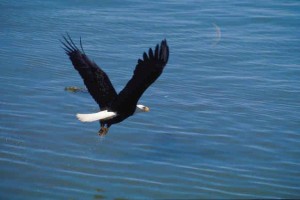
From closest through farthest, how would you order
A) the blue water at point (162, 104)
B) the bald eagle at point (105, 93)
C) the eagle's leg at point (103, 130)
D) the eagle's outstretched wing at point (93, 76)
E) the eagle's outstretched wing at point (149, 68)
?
the eagle's outstretched wing at point (149, 68)
the blue water at point (162, 104)
the bald eagle at point (105, 93)
the eagle's outstretched wing at point (93, 76)
the eagle's leg at point (103, 130)

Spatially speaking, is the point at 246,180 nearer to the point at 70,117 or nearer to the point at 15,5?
the point at 70,117

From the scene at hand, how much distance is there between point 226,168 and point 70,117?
2319mm

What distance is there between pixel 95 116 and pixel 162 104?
→ 2.13m

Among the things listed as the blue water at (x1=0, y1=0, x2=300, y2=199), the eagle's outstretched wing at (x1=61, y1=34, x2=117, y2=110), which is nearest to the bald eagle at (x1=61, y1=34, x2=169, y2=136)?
the eagle's outstretched wing at (x1=61, y1=34, x2=117, y2=110)

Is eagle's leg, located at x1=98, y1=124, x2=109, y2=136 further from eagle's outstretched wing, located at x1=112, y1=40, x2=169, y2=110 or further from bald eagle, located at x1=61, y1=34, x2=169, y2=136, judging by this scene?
eagle's outstretched wing, located at x1=112, y1=40, x2=169, y2=110

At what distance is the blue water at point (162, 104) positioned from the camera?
20.6 ft

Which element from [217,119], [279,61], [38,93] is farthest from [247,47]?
[38,93]

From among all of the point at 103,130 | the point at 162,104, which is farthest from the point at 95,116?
the point at 162,104

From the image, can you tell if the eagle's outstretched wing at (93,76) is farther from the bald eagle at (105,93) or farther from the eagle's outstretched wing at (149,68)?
the eagle's outstretched wing at (149,68)

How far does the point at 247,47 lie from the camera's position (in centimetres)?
1069

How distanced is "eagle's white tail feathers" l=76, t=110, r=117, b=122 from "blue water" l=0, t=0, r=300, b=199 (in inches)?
18.2

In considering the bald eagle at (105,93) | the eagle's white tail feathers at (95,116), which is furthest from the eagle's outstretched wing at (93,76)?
the eagle's white tail feathers at (95,116)

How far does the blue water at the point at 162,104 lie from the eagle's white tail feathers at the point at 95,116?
46cm

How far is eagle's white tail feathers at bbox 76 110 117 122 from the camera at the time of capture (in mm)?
6273
